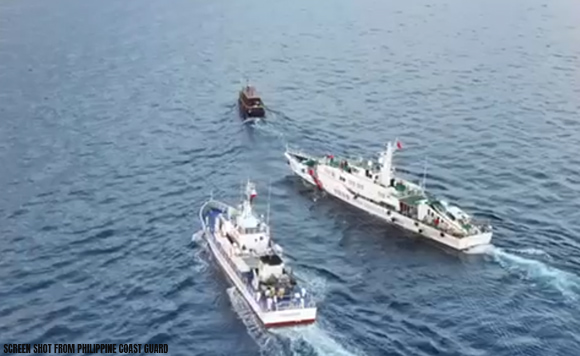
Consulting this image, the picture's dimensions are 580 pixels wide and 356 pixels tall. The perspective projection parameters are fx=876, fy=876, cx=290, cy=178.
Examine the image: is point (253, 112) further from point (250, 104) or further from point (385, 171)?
point (385, 171)

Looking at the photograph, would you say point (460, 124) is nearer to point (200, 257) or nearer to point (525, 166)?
point (525, 166)

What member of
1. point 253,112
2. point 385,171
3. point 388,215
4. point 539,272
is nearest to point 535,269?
point 539,272

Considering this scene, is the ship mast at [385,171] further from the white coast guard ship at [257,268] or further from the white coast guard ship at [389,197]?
the white coast guard ship at [257,268]

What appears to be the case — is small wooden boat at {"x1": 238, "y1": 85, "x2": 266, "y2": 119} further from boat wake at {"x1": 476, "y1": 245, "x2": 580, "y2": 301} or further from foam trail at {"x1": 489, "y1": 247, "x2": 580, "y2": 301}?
foam trail at {"x1": 489, "y1": 247, "x2": 580, "y2": 301}

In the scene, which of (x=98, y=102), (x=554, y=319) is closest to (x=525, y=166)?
(x=554, y=319)

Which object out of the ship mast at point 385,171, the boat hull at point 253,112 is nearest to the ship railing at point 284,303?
the ship mast at point 385,171

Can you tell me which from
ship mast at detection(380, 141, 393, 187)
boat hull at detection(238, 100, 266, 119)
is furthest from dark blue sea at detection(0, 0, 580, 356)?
ship mast at detection(380, 141, 393, 187)
